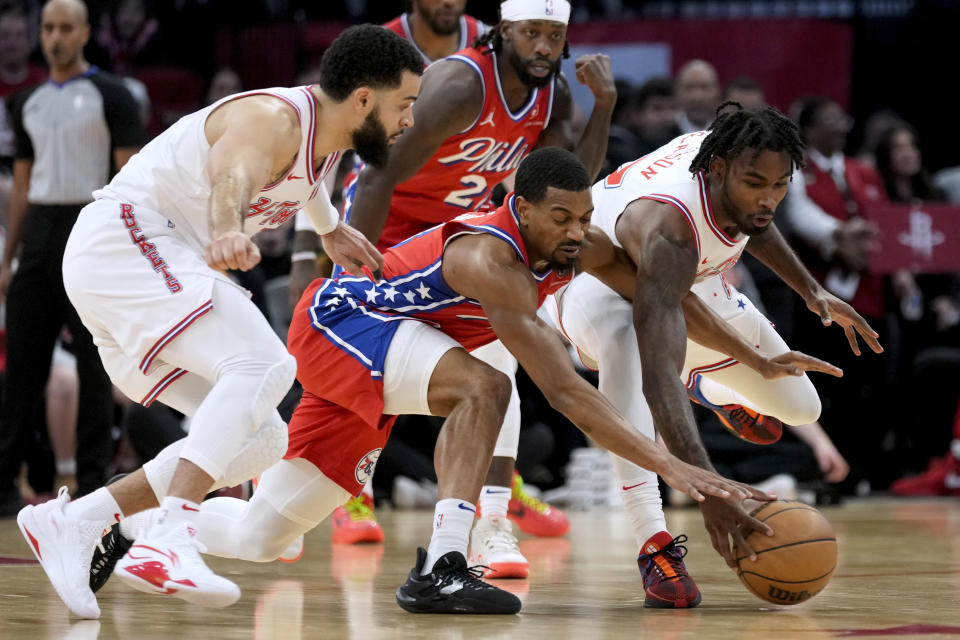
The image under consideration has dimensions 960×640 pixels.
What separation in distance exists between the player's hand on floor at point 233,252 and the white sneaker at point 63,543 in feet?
3.30

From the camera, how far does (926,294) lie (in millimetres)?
10344

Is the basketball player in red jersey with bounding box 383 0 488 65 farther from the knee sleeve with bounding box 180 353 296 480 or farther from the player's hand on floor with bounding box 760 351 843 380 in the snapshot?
the knee sleeve with bounding box 180 353 296 480

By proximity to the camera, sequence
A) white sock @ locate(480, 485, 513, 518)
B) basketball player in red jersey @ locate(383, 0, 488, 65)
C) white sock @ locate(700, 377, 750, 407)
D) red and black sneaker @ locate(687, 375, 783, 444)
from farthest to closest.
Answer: basketball player in red jersey @ locate(383, 0, 488, 65)
red and black sneaker @ locate(687, 375, 783, 444)
white sock @ locate(700, 377, 750, 407)
white sock @ locate(480, 485, 513, 518)

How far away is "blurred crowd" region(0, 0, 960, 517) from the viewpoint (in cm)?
865

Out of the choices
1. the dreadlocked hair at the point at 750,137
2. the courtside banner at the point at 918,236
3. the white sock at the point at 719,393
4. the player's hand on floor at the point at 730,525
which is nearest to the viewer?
the player's hand on floor at the point at 730,525

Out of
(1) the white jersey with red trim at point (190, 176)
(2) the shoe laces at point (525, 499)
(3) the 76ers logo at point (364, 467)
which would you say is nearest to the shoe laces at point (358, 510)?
(2) the shoe laces at point (525, 499)

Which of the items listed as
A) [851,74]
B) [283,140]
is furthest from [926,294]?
[283,140]

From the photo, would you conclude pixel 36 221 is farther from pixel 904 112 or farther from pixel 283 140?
pixel 904 112

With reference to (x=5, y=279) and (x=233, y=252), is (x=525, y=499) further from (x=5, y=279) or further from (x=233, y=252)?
(x=233, y=252)

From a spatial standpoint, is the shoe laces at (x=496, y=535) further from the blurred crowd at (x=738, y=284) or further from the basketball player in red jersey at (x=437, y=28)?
the blurred crowd at (x=738, y=284)

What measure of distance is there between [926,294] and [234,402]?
7701 millimetres

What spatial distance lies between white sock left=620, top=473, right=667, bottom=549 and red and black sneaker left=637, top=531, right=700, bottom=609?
0.07m

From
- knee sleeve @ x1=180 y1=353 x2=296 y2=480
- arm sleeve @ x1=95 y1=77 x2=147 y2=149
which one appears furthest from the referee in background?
knee sleeve @ x1=180 y1=353 x2=296 y2=480

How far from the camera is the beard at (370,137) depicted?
4.25 metres
